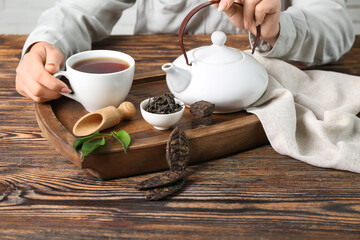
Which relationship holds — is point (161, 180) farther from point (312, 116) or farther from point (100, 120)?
point (312, 116)

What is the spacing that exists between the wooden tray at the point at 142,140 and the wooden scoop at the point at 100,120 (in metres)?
0.02

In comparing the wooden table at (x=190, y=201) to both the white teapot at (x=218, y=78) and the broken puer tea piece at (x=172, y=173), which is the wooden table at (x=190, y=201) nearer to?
the broken puer tea piece at (x=172, y=173)

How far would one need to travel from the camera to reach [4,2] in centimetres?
287

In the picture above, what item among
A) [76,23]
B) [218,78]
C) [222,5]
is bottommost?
[76,23]

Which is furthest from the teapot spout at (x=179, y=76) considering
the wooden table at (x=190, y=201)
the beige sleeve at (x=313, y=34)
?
the beige sleeve at (x=313, y=34)

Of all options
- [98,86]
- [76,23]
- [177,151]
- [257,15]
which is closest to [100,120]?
[98,86]

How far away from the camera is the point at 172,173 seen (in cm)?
82

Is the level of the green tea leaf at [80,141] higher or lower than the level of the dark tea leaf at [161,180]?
higher

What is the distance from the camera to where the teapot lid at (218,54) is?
3.29 feet

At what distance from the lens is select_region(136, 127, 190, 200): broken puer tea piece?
79 centimetres

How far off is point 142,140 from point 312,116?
0.43 meters

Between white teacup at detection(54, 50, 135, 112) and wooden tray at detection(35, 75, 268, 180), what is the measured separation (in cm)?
6

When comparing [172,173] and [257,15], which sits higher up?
[257,15]

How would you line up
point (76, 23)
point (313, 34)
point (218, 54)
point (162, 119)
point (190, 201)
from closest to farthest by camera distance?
point (190, 201) → point (162, 119) → point (218, 54) → point (313, 34) → point (76, 23)
